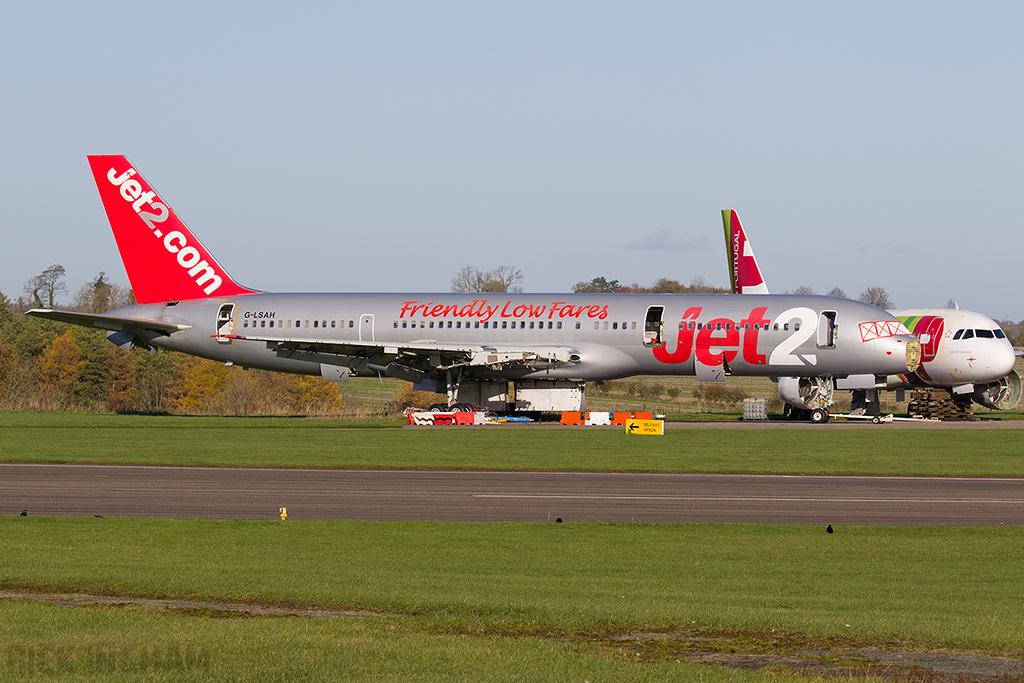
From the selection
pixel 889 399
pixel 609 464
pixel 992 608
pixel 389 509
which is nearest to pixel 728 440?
pixel 609 464

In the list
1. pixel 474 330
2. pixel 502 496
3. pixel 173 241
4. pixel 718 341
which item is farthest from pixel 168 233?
pixel 502 496

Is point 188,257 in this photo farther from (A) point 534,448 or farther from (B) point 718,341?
(A) point 534,448

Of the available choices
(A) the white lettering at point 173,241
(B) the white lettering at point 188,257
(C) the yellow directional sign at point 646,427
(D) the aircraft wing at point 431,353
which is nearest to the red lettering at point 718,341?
(D) the aircraft wing at point 431,353

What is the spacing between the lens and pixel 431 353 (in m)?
48.0

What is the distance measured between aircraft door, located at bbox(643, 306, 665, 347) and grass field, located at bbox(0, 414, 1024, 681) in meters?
28.8

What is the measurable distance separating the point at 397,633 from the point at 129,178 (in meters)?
46.6

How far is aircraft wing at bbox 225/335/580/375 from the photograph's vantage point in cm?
4759

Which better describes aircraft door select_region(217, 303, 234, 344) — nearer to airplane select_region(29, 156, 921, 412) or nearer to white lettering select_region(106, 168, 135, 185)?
airplane select_region(29, 156, 921, 412)

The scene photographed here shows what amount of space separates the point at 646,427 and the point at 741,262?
27.5 m

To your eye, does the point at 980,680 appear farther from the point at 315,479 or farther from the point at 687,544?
the point at 315,479

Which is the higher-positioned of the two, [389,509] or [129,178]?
[129,178]

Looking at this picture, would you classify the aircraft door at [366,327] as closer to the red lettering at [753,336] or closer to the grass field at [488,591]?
the red lettering at [753,336]

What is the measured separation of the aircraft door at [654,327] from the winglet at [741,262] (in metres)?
18.1

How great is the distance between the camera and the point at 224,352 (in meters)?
52.8
